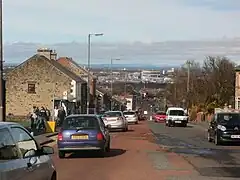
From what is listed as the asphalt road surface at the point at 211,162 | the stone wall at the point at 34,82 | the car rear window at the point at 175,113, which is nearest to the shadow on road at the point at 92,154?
the asphalt road surface at the point at 211,162

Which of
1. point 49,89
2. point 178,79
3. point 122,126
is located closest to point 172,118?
point 122,126

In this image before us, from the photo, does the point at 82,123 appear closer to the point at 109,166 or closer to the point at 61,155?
the point at 61,155

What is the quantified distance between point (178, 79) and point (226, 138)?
3408 inches

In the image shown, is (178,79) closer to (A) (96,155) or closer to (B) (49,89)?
(B) (49,89)

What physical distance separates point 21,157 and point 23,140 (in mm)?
633

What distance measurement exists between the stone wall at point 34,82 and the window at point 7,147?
205 ft

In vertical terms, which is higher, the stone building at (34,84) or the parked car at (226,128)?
→ the stone building at (34,84)

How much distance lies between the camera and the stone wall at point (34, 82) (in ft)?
233

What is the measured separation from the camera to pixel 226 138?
2758 cm

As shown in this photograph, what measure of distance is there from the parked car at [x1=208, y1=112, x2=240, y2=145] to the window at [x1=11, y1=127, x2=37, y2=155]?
1913 cm

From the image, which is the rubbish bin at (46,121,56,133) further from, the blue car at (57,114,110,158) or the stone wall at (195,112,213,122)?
the stone wall at (195,112,213,122)

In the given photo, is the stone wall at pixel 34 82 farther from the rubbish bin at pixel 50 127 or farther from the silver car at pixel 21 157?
the silver car at pixel 21 157

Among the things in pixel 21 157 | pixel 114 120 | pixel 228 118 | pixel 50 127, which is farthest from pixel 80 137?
pixel 114 120

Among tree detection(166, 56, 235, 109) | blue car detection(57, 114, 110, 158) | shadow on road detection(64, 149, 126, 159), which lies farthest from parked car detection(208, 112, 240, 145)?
tree detection(166, 56, 235, 109)
